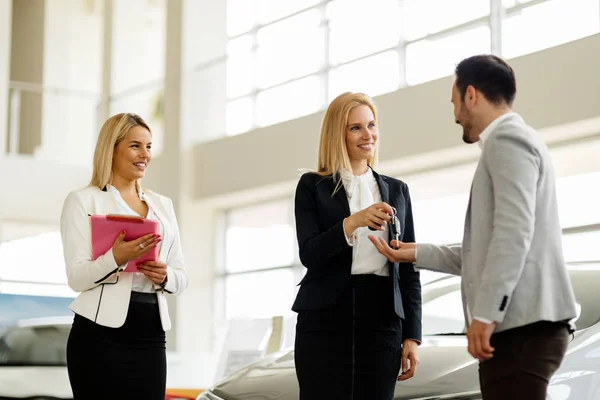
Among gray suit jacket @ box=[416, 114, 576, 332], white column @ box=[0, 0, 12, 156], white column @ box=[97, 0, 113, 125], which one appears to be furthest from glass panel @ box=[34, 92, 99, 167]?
gray suit jacket @ box=[416, 114, 576, 332]

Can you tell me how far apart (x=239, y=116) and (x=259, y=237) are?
1583 millimetres

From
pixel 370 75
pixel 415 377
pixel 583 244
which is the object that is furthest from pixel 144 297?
pixel 370 75

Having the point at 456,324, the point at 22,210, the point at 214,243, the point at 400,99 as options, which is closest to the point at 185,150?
the point at 214,243

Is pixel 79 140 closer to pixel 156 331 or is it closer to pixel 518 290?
pixel 156 331

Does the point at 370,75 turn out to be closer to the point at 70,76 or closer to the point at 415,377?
the point at 70,76

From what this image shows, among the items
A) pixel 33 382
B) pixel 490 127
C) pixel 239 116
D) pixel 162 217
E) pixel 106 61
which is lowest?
pixel 33 382

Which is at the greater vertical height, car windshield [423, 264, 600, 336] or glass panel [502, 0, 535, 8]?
glass panel [502, 0, 535, 8]

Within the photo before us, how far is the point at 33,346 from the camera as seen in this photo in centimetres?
591

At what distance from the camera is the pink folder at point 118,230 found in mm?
2979

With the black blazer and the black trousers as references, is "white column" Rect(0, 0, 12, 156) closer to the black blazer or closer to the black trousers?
the black blazer

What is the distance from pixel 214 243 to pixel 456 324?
765 cm

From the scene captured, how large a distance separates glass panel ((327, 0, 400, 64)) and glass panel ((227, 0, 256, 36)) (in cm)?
154

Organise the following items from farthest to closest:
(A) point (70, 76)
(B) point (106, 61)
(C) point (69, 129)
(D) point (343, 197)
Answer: (A) point (70, 76)
(C) point (69, 129)
(B) point (106, 61)
(D) point (343, 197)

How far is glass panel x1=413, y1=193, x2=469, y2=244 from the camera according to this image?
350 inches
